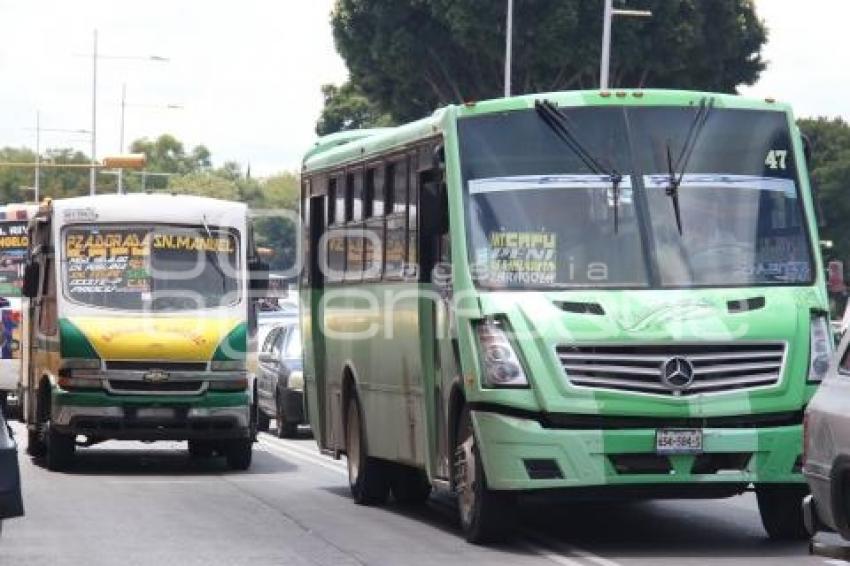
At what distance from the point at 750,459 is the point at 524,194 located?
2.24 meters

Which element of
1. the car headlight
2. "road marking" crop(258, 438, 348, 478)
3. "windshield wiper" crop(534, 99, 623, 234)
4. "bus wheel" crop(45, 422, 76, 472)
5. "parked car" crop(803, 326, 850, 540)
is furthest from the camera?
"road marking" crop(258, 438, 348, 478)

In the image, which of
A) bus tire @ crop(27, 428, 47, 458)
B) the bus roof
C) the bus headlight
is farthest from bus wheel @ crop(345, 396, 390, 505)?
bus tire @ crop(27, 428, 47, 458)

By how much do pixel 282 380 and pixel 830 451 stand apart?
20024mm

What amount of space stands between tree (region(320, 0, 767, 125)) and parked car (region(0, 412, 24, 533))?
173 ft

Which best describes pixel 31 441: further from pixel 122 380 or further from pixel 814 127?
pixel 814 127

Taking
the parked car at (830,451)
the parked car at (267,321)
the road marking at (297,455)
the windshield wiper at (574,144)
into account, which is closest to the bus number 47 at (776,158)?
the windshield wiper at (574,144)

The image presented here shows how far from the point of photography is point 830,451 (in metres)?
11.6

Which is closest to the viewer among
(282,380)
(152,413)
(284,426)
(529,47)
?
(152,413)

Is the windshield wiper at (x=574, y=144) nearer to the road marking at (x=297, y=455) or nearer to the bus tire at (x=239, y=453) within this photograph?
the road marking at (x=297, y=455)

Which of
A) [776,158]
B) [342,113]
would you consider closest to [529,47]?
[342,113]

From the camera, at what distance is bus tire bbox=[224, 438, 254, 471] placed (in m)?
23.3

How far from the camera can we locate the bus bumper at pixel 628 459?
556 inches

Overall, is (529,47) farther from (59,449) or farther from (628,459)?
(628,459)

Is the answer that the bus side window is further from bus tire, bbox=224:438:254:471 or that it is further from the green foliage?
the green foliage
